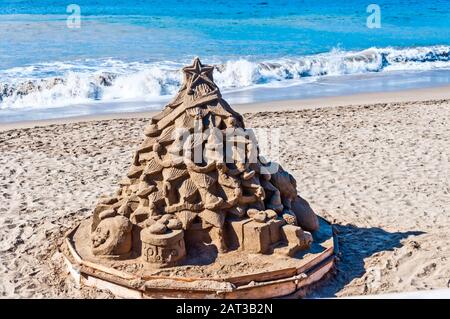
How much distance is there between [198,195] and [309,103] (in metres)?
9.94

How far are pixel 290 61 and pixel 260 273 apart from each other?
17489 mm

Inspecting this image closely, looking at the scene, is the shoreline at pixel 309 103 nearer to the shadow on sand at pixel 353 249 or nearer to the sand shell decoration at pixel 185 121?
the shadow on sand at pixel 353 249

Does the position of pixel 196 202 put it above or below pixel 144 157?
below

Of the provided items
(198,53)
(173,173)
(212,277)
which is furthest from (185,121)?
(198,53)

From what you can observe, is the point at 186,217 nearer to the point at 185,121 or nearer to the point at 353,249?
the point at 185,121

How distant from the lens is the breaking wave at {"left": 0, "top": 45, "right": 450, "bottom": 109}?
54.4 ft

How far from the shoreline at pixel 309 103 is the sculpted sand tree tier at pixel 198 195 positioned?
7782 mm

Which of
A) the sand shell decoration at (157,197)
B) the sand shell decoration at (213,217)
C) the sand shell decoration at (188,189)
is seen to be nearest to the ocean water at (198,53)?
the sand shell decoration at (157,197)

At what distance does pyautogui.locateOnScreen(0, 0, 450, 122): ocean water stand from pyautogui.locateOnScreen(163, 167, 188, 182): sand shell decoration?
30.8ft

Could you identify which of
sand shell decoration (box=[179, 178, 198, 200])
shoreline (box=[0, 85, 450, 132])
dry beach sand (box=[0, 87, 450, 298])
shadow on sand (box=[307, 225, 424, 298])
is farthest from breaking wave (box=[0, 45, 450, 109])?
sand shell decoration (box=[179, 178, 198, 200])

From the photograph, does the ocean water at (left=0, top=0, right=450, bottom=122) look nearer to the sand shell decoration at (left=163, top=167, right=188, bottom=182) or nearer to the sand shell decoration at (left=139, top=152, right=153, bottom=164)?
the sand shell decoration at (left=139, top=152, right=153, bottom=164)

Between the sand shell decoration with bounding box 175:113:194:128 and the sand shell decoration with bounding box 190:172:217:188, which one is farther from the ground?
the sand shell decoration with bounding box 175:113:194:128

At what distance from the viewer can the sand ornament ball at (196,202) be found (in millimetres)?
5137

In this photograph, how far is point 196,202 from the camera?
5.28 m
